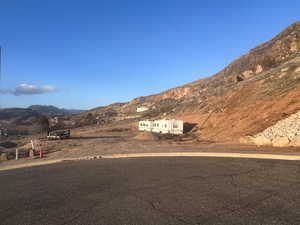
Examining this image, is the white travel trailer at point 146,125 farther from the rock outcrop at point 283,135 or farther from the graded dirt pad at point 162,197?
the graded dirt pad at point 162,197

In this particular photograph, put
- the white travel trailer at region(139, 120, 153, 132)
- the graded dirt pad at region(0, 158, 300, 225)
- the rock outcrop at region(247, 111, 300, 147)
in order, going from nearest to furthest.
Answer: the graded dirt pad at region(0, 158, 300, 225) < the rock outcrop at region(247, 111, 300, 147) < the white travel trailer at region(139, 120, 153, 132)

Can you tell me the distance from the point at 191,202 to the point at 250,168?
4.47 m

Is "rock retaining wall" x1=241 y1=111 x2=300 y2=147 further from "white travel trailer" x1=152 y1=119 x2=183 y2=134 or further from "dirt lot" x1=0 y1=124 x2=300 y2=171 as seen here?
"white travel trailer" x1=152 y1=119 x2=183 y2=134

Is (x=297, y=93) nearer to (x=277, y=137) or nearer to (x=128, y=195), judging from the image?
(x=277, y=137)

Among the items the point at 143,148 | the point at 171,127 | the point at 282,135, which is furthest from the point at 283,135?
the point at 171,127

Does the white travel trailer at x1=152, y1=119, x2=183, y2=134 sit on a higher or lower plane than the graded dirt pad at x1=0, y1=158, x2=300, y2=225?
higher

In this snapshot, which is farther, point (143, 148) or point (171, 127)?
point (171, 127)

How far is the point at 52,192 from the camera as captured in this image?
6.87m

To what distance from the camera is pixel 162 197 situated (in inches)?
230

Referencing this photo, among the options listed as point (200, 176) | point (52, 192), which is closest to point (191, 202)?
point (200, 176)

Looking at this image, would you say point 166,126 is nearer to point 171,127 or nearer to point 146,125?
point 171,127

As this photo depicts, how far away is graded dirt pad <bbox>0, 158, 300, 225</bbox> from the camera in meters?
4.69

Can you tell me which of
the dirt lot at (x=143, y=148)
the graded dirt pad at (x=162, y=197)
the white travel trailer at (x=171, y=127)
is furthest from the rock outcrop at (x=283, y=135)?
the white travel trailer at (x=171, y=127)

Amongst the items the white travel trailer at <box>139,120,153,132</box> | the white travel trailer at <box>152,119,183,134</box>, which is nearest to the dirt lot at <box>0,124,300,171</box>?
the white travel trailer at <box>152,119,183,134</box>
